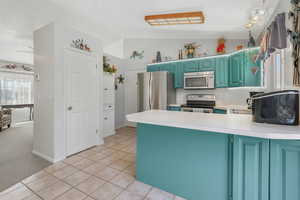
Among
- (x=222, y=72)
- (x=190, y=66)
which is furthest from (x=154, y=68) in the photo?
(x=222, y=72)

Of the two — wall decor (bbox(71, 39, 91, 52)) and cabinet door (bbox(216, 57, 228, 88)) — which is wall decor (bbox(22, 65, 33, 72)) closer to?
wall decor (bbox(71, 39, 91, 52))

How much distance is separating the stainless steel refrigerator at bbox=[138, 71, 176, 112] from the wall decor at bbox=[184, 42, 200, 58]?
2.61 feet

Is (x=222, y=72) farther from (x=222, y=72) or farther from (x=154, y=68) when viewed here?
(x=154, y=68)

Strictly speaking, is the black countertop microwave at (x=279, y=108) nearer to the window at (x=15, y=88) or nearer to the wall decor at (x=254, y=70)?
the wall decor at (x=254, y=70)

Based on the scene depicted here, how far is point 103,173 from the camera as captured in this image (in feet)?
6.82

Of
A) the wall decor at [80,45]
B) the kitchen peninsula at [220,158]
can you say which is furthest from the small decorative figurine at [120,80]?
the kitchen peninsula at [220,158]

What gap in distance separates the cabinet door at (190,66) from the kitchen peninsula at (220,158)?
2604mm

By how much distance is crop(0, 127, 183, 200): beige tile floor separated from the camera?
5.27 feet

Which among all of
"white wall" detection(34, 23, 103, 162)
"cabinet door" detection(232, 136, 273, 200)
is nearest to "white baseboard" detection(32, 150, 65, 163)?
"white wall" detection(34, 23, 103, 162)

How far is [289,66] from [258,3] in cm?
128

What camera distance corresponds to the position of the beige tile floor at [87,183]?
1607mm

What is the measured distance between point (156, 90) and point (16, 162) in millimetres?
3280

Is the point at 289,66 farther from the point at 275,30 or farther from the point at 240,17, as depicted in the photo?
the point at 240,17

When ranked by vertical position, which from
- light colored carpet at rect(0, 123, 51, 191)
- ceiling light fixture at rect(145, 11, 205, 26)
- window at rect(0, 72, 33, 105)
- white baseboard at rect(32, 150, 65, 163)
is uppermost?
ceiling light fixture at rect(145, 11, 205, 26)
